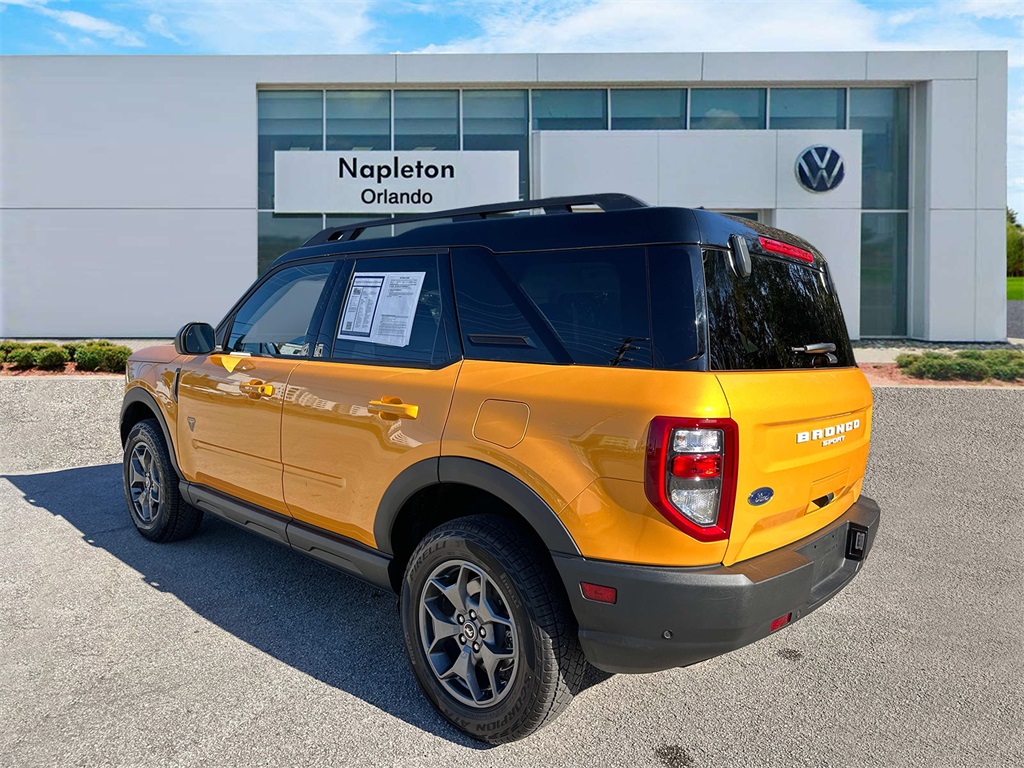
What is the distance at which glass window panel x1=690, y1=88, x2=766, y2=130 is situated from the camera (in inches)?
605

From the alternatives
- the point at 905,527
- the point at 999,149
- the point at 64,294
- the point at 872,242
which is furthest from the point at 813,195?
the point at 64,294

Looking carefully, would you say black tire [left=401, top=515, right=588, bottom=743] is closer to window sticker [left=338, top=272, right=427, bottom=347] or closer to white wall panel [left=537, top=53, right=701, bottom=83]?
window sticker [left=338, top=272, right=427, bottom=347]

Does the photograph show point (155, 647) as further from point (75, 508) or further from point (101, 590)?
point (75, 508)

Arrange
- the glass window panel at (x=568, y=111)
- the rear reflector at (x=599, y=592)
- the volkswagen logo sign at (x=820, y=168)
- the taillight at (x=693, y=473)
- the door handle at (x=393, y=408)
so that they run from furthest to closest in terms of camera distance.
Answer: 1. the glass window panel at (x=568, y=111)
2. the volkswagen logo sign at (x=820, y=168)
3. the door handle at (x=393, y=408)
4. the rear reflector at (x=599, y=592)
5. the taillight at (x=693, y=473)

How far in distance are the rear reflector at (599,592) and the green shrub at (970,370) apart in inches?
331

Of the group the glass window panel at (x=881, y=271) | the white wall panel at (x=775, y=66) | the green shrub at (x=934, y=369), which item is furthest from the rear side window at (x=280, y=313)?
the glass window panel at (x=881, y=271)

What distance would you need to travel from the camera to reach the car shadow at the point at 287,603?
120 inches

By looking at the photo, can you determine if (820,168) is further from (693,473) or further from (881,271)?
(693,473)

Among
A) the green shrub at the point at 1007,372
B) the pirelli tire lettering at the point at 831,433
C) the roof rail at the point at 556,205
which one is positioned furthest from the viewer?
the green shrub at the point at 1007,372

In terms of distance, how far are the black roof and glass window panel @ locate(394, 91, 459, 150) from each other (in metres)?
13.0

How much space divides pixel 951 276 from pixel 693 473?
52.8 feet

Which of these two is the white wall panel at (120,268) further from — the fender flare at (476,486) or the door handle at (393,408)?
the fender flare at (476,486)

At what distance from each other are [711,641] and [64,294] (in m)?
17.0

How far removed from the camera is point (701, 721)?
2779 mm
